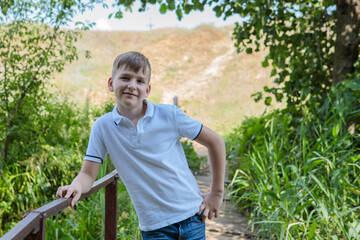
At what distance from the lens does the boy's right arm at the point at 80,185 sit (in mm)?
1489

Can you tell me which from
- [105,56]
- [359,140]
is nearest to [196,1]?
[359,140]

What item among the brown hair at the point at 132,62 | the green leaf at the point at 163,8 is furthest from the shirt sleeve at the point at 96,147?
the green leaf at the point at 163,8

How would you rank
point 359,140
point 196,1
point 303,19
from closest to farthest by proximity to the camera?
point 359,140
point 196,1
point 303,19

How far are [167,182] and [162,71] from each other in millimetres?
24707

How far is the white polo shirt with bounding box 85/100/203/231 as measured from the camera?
65.7 inches

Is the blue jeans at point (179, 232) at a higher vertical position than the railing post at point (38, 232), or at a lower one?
lower

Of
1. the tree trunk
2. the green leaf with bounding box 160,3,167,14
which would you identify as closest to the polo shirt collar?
the green leaf with bounding box 160,3,167,14

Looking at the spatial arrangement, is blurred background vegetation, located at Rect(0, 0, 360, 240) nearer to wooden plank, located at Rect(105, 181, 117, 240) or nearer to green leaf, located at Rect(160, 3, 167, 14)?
green leaf, located at Rect(160, 3, 167, 14)

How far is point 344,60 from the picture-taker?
387cm

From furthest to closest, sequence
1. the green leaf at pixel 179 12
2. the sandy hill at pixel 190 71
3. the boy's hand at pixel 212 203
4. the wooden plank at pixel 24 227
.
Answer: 1. the sandy hill at pixel 190 71
2. the green leaf at pixel 179 12
3. the boy's hand at pixel 212 203
4. the wooden plank at pixel 24 227

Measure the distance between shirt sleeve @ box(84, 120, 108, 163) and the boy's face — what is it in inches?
6.7

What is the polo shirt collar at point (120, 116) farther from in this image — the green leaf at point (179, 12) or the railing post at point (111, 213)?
the green leaf at point (179, 12)

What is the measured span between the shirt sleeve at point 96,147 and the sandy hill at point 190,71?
12.2 meters

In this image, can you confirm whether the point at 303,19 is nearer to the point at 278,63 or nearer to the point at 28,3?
the point at 278,63
